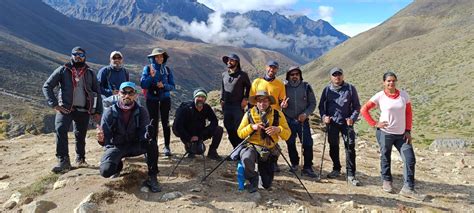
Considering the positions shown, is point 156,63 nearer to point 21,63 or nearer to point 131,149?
point 131,149

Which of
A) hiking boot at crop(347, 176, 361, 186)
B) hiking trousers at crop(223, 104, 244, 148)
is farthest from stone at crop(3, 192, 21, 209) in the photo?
hiking boot at crop(347, 176, 361, 186)

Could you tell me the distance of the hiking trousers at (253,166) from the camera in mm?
8328

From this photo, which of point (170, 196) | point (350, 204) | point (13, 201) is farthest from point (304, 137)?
point (13, 201)

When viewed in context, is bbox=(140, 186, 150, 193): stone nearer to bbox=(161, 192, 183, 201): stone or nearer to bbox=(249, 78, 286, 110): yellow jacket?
A: bbox=(161, 192, 183, 201): stone

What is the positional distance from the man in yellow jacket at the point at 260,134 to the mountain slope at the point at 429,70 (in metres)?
29.3

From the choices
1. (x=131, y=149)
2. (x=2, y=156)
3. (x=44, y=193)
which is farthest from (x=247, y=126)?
(x=2, y=156)

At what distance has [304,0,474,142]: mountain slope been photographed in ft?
148

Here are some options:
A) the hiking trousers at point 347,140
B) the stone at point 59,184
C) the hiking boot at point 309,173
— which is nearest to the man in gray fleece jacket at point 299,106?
the hiking boot at point 309,173

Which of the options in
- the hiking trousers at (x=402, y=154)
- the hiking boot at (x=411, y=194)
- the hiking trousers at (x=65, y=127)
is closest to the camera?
the hiking boot at (x=411, y=194)

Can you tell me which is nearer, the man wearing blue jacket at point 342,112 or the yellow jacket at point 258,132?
the yellow jacket at point 258,132

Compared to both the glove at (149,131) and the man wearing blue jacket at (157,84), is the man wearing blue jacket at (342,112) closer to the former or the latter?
the man wearing blue jacket at (157,84)

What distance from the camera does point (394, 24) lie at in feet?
627

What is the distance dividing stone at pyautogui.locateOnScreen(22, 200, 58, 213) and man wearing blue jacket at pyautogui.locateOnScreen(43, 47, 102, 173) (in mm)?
Answer: 1864

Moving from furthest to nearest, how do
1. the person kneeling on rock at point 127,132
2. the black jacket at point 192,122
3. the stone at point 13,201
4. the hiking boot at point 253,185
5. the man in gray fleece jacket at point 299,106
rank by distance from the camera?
1. the black jacket at point 192,122
2. the man in gray fleece jacket at point 299,106
3. the hiking boot at point 253,185
4. the person kneeling on rock at point 127,132
5. the stone at point 13,201
